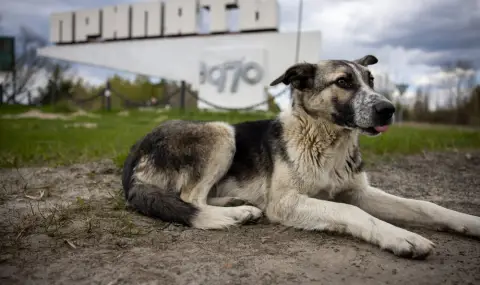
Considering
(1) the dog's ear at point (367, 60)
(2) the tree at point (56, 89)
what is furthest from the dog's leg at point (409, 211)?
(2) the tree at point (56, 89)

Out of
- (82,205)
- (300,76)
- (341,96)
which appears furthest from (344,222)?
(82,205)

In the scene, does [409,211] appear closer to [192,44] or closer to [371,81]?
[371,81]

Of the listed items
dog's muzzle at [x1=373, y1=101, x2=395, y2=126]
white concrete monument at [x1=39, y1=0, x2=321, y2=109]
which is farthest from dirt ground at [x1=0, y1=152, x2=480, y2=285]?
white concrete monument at [x1=39, y1=0, x2=321, y2=109]

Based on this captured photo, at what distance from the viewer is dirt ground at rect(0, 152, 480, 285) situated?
7.18 ft

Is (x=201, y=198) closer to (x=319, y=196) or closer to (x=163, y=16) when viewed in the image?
(x=319, y=196)

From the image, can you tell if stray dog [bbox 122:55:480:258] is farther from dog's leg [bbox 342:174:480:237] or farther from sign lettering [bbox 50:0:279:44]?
sign lettering [bbox 50:0:279:44]

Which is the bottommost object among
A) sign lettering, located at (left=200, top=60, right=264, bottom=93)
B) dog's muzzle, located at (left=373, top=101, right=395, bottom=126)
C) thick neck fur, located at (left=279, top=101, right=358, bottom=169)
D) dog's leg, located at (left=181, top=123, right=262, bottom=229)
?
dog's leg, located at (left=181, top=123, right=262, bottom=229)

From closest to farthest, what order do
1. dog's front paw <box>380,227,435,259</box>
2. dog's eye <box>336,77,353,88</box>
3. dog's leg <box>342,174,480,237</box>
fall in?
dog's front paw <box>380,227,435,259</box> → dog's leg <box>342,174,480,237</box> → dog's eye <box>336,77,353,88</box>

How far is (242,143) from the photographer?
3.90 m

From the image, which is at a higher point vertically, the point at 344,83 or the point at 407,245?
the point at 344,83

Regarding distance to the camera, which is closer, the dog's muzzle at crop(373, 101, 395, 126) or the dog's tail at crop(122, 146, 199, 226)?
the dog's muzzle at crop(373, 101, 395, 126)

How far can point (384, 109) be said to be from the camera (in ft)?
9.71

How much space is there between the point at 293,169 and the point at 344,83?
2.90 feet

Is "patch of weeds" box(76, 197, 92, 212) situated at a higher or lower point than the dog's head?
lower
